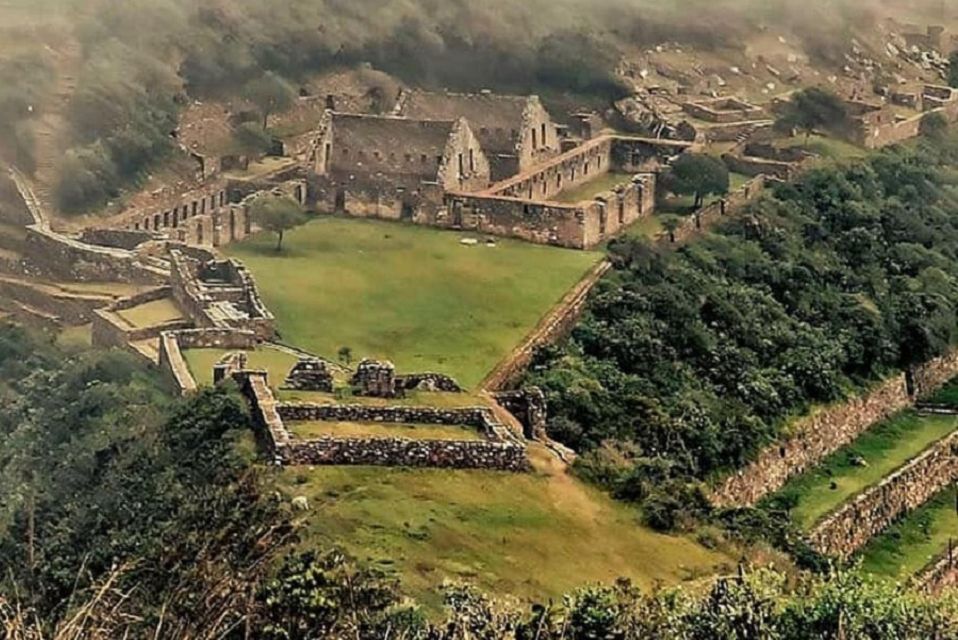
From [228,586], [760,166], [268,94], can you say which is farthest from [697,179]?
[228,586]

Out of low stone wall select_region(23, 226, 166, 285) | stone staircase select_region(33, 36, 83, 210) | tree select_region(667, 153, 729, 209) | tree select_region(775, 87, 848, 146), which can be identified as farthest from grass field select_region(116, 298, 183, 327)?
tree select_region(775, 87, 848, 146)

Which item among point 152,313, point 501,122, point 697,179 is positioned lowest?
point 697,179

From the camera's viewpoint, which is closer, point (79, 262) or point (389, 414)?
point (389, 414)

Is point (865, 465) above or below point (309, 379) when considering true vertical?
below

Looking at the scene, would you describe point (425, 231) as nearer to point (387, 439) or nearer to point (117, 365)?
point (117, 365)

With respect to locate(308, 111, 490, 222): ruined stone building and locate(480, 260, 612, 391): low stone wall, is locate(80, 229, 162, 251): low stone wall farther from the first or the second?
locate(480, 260, 612, 391): low stone wall

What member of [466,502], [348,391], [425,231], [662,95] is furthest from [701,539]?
[662,95]

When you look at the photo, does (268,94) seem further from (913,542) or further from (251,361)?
(913,542)
